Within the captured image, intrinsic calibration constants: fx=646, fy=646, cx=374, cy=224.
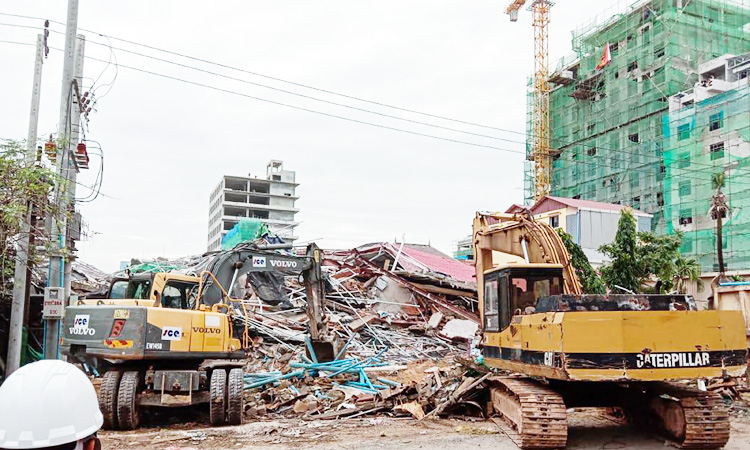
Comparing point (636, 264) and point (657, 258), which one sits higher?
point (657, 258)

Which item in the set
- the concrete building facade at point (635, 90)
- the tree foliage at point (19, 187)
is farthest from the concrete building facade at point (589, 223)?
the tree foliage at point (19, 187)

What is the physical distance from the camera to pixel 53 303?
37.6 ft

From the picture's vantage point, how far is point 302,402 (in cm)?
1211

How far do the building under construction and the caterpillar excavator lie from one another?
36.9 meters

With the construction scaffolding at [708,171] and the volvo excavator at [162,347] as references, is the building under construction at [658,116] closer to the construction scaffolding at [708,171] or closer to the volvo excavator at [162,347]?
the construction scaffolding at [708,171]

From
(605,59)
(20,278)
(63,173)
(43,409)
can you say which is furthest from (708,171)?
(43,409)

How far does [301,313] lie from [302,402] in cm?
733

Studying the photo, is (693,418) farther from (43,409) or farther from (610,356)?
(43,409)

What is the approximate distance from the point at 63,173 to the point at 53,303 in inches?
93.7

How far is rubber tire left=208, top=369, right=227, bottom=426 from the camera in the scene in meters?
10.4

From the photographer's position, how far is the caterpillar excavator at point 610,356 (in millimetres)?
7824

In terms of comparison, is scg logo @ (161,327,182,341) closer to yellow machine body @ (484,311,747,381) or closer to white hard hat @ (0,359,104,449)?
yellow machine body @ (484,311,747,381)

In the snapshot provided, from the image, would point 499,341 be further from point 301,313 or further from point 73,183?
point 301,313

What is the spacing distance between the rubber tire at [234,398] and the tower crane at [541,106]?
56728 mm
